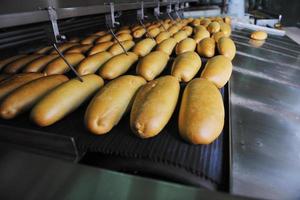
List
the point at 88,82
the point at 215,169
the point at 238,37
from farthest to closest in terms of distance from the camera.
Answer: the point at 238,37, the point at 88,82, the point at 215,169

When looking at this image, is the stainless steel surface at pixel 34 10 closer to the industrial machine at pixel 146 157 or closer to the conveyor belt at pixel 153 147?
the industrial machine at pixel 146 157

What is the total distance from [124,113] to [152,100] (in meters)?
0.10

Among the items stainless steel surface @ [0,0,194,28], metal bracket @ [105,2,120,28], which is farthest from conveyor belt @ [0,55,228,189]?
metal bracket @ [105,2,120,28]

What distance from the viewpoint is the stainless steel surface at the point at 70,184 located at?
1.15ft

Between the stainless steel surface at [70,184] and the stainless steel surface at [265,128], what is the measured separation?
0.16m

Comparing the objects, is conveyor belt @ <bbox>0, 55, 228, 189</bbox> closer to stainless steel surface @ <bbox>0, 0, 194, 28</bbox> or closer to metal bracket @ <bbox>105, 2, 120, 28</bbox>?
stainless steel surface @ <bbox>0, 0, 194, 28</bbox>

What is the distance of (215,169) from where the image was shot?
46 centimetres

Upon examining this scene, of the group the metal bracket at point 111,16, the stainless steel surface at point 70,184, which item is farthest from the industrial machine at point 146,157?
the metal bracket at point 111,16

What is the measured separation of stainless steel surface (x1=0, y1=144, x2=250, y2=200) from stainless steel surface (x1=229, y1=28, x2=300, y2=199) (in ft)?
0.53

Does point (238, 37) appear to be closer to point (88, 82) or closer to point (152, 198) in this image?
point (88, 82)

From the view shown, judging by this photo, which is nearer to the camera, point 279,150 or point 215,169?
point 215,169

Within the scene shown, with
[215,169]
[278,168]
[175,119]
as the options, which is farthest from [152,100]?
[278,168]

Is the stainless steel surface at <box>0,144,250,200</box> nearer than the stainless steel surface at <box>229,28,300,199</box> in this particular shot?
Yes

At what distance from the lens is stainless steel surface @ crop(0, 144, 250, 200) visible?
351 mm
